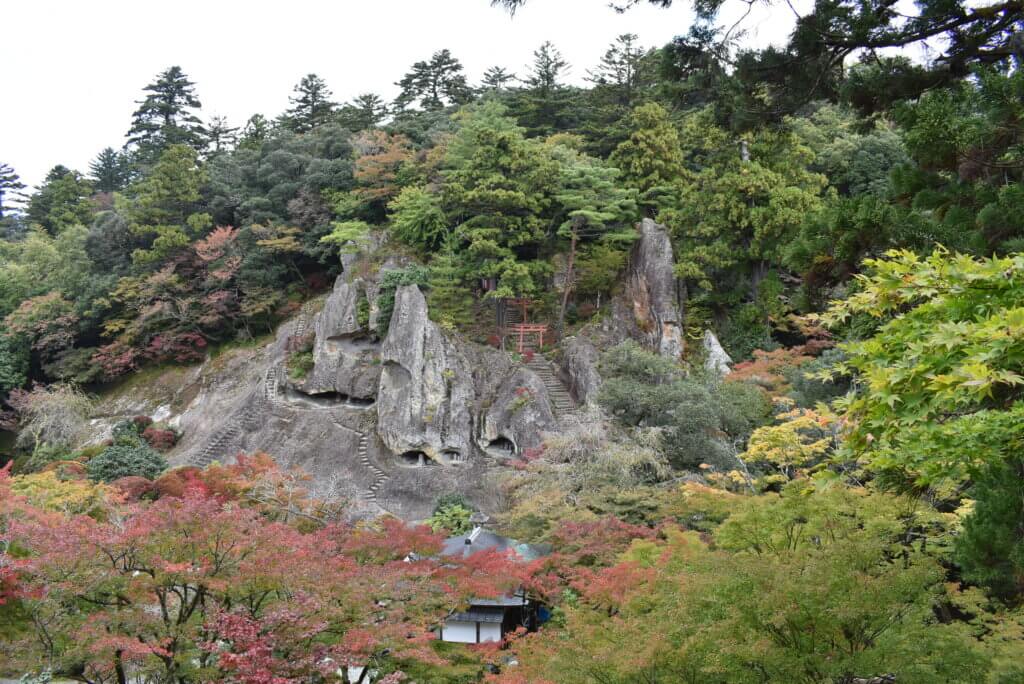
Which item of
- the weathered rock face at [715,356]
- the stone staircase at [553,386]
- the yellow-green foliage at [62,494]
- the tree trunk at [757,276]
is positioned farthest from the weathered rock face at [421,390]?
the tree trunk at [757,276]

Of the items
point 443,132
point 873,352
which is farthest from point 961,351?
point 443,132

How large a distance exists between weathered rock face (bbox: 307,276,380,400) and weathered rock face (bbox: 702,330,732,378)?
9940mm

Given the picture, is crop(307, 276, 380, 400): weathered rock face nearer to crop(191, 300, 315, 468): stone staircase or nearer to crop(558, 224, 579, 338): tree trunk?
crop(191, 300, 315, 468): stone staircase

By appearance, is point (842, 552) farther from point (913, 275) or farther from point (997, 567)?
point (913, 275)

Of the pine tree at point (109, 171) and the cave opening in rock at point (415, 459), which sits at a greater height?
the pine tree at point (109, 171)

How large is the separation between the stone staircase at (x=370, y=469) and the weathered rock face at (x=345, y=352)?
1.86m

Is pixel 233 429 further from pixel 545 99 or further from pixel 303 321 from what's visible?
pixel 545 99

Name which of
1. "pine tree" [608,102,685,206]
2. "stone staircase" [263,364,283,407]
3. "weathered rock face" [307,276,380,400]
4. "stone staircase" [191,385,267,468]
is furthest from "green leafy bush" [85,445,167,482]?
"pine tree" [608,102,685,206]

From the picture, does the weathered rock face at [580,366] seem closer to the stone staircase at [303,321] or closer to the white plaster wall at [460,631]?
the white plaster wall at [460,631]

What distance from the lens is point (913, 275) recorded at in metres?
3.99

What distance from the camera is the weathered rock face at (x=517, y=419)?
18203 millimetres

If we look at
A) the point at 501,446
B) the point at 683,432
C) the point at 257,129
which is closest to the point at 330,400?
the point at 501,446

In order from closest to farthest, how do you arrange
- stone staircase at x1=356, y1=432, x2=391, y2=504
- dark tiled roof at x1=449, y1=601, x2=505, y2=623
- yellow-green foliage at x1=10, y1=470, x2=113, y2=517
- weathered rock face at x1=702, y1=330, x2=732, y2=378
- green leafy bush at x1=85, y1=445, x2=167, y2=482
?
dark tiled roof at x1=449, y1=601, x2=505, y2=623 → yellow-green foliage at x1=10, y1=470, x2=113, y2=517 → stone staircase at x1=356, y1=432, x2=391, y2=504 → green leafy bush at x1=85, y1=445, x2=167, y2=482 → weathered rock face at x1=702, y1=330, x2=732, y2=378

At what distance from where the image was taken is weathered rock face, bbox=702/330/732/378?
19.0m
